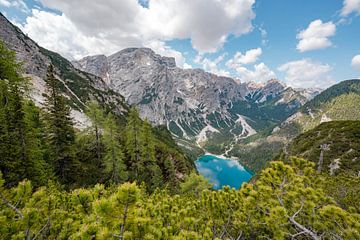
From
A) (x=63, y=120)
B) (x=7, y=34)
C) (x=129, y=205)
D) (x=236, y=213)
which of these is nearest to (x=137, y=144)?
(x=63, y=120)

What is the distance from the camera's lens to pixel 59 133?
2322 centimetres

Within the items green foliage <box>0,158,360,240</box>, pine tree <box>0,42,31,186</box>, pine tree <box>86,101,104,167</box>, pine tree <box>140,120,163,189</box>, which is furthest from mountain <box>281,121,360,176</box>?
pine tree <box>0,42,31,186</box>

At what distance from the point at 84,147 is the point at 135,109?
11.3 meters

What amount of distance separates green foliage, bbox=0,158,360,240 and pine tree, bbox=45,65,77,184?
1649 cm

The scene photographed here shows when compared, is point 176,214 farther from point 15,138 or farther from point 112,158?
point 112,158

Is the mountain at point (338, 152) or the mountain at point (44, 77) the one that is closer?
the mountain at point (338, 152)

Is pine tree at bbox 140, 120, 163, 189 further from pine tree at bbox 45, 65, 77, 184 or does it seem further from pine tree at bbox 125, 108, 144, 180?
pine tree at bbox 45, 65, 77, 184

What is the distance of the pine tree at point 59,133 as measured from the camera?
75.9 feet

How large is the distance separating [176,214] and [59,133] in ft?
70.9

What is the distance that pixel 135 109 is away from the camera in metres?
34.8

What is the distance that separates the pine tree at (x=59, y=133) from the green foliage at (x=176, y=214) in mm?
16488

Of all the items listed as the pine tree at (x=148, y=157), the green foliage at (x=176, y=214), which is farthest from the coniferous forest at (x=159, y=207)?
the pine tree at (x=148, y=157)

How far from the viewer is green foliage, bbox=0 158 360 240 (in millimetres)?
4324

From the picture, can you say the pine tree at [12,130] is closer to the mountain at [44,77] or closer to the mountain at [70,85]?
the mountain at [70,85]
